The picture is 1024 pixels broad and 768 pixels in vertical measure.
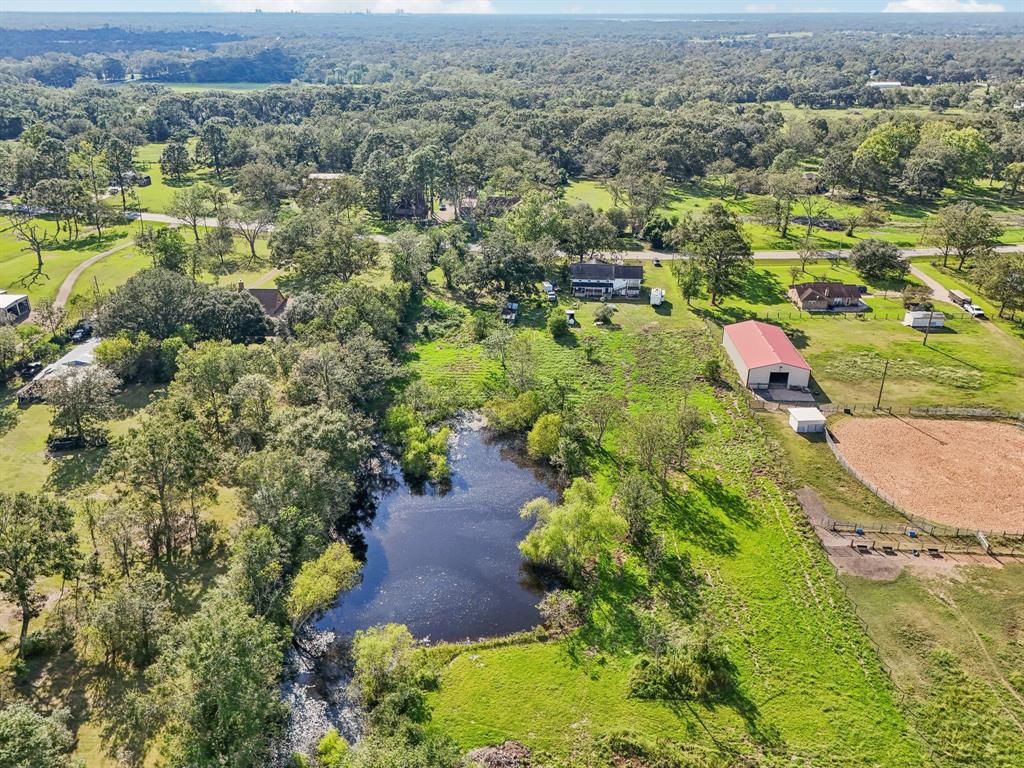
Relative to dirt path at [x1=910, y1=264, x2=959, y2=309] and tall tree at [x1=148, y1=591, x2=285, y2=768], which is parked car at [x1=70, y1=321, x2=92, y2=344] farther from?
dirt path at [x1=910, y1=264, x2=959, y2=309]

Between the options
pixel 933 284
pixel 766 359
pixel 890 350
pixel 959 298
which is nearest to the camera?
pixel 766 359

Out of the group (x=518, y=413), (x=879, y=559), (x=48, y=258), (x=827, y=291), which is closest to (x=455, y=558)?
(x=518, y=413)

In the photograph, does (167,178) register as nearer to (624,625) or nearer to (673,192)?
(673,192)

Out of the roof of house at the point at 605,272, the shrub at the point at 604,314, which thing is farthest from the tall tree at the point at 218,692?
the roof of house at the point at 605,272

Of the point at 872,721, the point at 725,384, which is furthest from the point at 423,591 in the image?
the point at 725,384

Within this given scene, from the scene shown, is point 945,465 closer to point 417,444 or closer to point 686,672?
point 686,672

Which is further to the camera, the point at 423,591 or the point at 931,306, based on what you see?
the point at 931,306

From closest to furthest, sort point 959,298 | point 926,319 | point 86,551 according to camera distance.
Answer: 1. point 86,551
2. point 926,319
3. point 959,298
